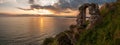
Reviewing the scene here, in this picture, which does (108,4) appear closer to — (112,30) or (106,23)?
(106,23)

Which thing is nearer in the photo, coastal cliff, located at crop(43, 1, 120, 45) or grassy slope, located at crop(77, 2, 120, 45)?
grassy slope, located at crop(77, 2, 120, 45)

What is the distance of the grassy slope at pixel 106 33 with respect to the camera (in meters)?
55.6

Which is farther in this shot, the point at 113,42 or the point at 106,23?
the point at 106,23

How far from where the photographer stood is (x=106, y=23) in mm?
63219

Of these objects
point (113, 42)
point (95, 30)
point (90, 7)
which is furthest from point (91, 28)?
point (113, 42)

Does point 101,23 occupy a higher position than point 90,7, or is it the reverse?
point 90,7

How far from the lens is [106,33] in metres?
58.2

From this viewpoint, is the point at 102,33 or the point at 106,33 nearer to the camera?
the point at 106,33

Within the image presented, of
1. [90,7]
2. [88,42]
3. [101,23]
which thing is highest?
[90,7]

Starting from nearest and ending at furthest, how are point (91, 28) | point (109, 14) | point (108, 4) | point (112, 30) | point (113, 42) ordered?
point (113, 42) < point (112, 30) < point (91, 28) < point (109, 14) < point (108, 4)

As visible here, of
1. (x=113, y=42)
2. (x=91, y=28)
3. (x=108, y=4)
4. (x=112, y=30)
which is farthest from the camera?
(x=108, y=4)

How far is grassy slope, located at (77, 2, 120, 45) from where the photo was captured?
5559 centimetres

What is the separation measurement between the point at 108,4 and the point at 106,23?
34.5 feet

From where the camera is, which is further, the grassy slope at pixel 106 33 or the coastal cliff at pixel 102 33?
the coastal cliff at pixel 102 33
